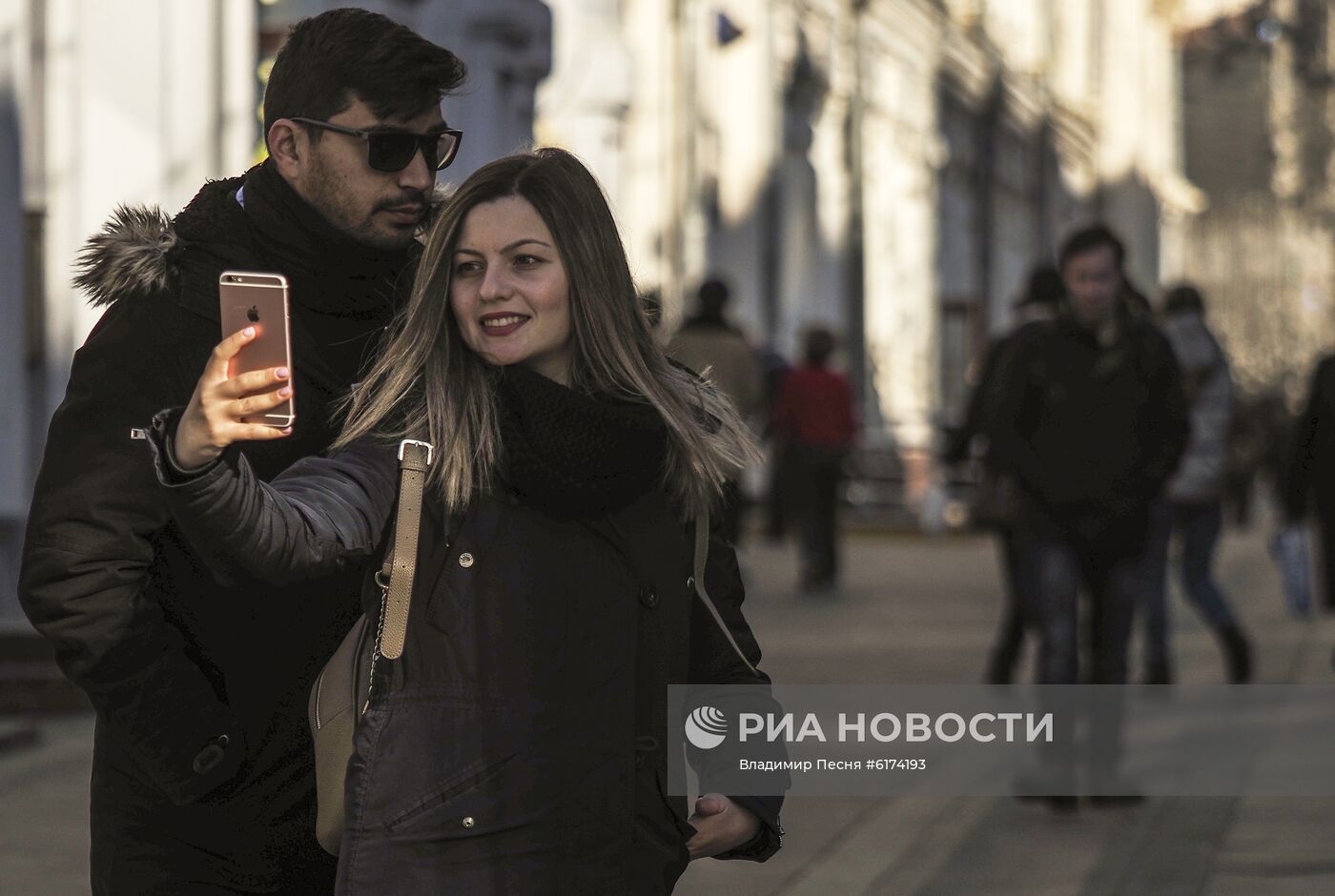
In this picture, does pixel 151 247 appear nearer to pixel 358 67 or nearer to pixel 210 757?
pixel 358 67

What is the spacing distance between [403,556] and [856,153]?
19.8 m

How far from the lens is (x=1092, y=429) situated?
7.87 meters

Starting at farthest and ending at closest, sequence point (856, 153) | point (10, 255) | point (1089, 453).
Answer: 1. point (856, 153)
2. point (10, 255)
3. point (1089, 453)

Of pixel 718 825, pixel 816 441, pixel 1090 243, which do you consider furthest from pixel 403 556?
pixel 816 441

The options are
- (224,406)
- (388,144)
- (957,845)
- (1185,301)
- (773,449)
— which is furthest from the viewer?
(773,449)

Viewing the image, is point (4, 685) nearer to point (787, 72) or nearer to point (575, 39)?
point (575, 39)

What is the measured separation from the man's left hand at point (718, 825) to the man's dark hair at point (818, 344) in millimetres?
13200

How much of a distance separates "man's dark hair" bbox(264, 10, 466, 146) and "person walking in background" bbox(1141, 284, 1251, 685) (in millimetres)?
7410

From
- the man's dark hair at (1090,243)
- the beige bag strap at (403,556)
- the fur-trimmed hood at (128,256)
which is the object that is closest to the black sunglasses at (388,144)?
the fur-trimmed hood at (128,256)

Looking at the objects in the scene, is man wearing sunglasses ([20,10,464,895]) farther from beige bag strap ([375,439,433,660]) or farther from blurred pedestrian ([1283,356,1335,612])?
blurred pedestrian ([1283,356,1335,612])

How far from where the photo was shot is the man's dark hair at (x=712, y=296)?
14.7 m

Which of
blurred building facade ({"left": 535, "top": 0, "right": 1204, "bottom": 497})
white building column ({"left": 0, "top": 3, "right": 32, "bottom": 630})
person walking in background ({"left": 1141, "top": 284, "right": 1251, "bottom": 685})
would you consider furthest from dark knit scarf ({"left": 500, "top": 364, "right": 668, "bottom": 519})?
blurred building facade ({"left": 535, "top": 0, "right": 1204, "bottom": 497})

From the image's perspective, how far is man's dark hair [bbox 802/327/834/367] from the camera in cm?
1633

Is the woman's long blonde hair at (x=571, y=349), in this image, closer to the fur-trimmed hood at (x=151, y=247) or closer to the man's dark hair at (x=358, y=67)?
the fur-trimmed hood at (x=151, y=247)
